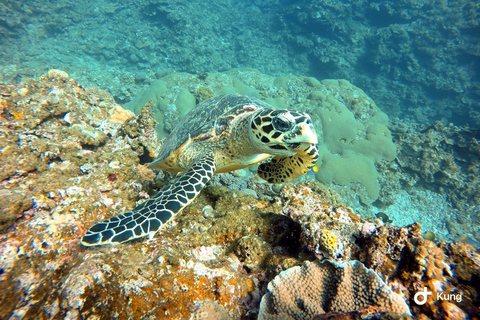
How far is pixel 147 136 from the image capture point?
4602mm

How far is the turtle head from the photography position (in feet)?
8.23

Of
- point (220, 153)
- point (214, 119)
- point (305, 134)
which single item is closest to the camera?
point (305, 134)

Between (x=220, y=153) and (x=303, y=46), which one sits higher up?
→ (x=303, y=46)

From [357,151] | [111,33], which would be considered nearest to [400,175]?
[357,151]

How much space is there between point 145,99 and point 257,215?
403 inches

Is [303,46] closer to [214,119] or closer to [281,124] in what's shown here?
[214,119]

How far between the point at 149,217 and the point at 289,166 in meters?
2.42

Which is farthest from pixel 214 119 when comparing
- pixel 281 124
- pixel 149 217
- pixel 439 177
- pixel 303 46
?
pixel 303 46

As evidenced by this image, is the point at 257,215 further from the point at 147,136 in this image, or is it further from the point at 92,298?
the point at 147,136

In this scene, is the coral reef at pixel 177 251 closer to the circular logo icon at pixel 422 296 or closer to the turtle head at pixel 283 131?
the circular logo icon at pixel 422 296

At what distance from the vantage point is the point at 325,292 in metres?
1.46

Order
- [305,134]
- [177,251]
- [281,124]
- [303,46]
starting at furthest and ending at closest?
[303,46], [281,124], [305,134], [177,251]

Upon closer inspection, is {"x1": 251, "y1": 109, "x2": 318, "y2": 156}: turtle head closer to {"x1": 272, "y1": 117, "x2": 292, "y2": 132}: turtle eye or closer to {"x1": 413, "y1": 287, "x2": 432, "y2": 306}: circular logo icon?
{"x1": 272, "y1": 117, "x2": 292, "y2": 132}: turtle eye

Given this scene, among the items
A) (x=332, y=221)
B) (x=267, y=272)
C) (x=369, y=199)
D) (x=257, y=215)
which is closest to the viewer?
(x=267, y=272)
